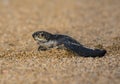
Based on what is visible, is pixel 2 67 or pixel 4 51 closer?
pixel 2 67

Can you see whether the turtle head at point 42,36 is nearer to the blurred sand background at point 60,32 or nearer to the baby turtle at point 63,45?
the baby turtle at point 63,45

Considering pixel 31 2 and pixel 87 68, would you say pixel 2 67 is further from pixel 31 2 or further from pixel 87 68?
pixel 31 2

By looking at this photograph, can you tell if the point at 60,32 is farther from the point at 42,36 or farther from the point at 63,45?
the point at 63,45

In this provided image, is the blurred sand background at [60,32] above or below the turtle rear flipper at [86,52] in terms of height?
below

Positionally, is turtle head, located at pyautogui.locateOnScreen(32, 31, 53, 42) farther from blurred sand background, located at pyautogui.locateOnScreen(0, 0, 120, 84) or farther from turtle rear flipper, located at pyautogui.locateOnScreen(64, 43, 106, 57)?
turtle rear flipper, located at pyautogui.locateOnScreen(64, 43, 106, 57)

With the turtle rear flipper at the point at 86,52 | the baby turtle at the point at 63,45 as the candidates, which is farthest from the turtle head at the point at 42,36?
the turtle rear flipper at the point at 86,52

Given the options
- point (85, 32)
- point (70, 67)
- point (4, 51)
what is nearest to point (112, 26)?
point (85, 32)

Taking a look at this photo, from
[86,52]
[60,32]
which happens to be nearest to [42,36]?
[86,52]
